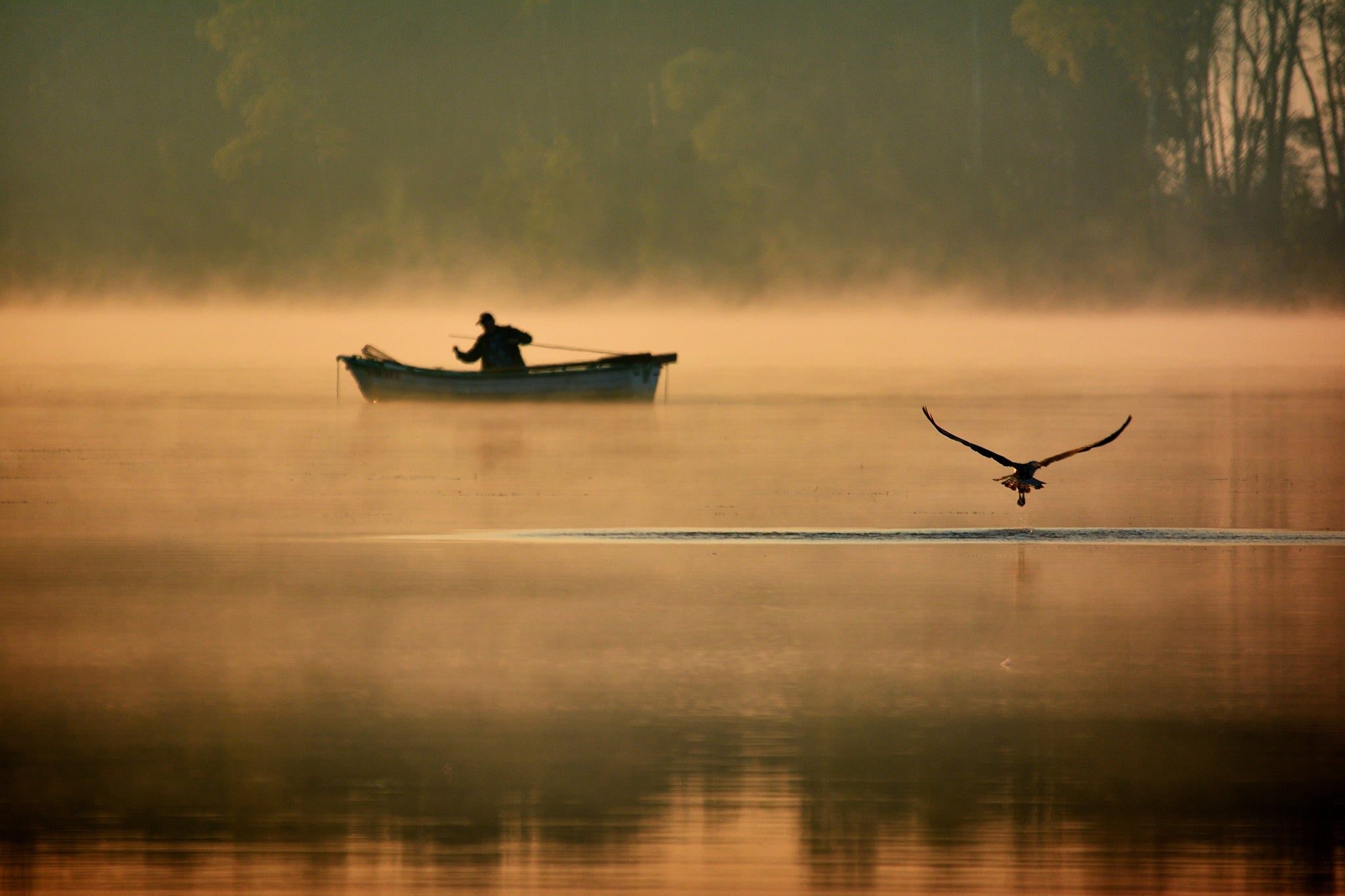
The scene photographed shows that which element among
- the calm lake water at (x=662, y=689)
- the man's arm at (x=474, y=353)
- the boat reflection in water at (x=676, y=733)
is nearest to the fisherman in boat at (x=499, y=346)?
the man's arm at (x=474, y=353)

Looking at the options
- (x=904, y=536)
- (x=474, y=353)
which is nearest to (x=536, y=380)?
(x=474, y=353)

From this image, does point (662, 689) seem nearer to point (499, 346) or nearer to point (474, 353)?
point (474, 353)

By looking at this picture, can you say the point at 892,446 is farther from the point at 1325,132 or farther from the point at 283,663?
the point at 1325,132

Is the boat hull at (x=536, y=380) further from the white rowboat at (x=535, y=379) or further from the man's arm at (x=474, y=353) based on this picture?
the man's arm at (x=474, y=353)

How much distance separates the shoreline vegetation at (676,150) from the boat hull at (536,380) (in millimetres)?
43566

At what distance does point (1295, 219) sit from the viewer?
2847 inches

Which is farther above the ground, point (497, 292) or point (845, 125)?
point (845, 125)

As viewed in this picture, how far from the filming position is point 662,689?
10.2 meters

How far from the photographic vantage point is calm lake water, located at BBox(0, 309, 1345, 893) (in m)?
7.77

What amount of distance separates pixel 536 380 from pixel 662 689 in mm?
21669

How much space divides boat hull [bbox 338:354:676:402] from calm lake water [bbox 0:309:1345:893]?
10.1 metres

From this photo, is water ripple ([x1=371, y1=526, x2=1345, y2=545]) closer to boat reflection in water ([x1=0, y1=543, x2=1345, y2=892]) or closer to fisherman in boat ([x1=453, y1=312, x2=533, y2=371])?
boat reflection in water ([x1=0, y1=543, x2=1345, y2=892])

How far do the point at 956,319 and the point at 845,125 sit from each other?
8.71 metres

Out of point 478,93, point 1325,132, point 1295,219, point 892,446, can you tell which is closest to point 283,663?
point 892,446
